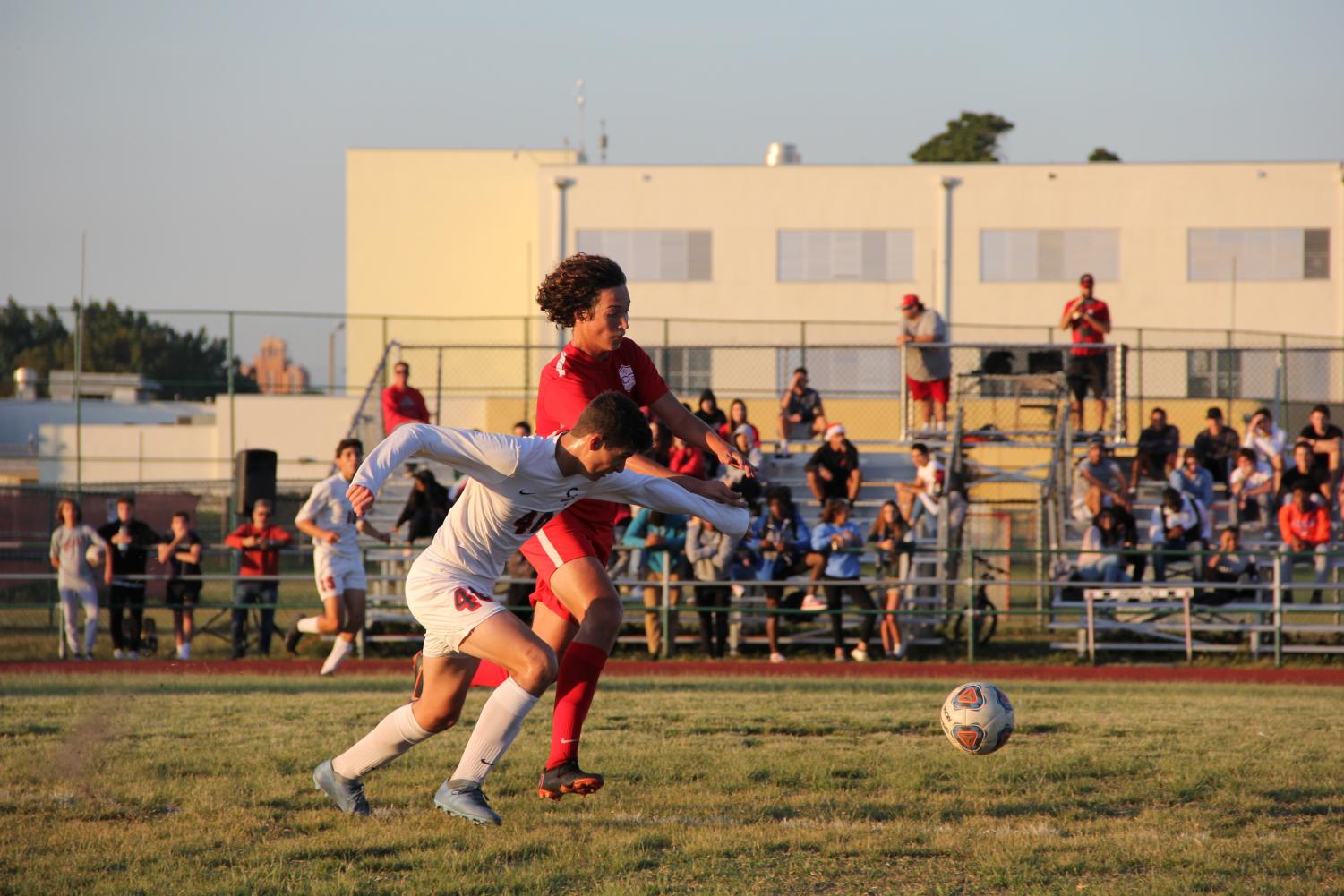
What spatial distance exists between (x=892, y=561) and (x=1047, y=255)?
20.0m

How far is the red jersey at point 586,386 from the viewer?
5863 mm

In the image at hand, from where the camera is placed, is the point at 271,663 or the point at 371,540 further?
the point at 371,540

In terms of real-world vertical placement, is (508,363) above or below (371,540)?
above

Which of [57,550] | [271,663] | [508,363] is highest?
[508,363]

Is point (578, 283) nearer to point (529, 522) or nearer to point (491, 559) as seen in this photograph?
point (529, 522)

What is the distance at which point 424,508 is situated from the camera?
50.1ft

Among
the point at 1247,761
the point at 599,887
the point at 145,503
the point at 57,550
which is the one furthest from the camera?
the point at 145,503

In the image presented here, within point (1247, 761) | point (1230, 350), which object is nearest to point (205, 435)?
point (1230, 350)

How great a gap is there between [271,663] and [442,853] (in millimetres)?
9163

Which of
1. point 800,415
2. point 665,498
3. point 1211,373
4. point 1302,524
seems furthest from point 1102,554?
point 1211,373

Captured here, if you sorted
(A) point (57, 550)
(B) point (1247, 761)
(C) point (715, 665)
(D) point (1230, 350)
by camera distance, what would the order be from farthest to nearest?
(D) point (1230, 350), (A) point (57, 550), (C) point (715, 665), (B) point (1247, 761)

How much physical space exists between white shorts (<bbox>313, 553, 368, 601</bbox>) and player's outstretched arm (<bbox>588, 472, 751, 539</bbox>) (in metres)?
6.88

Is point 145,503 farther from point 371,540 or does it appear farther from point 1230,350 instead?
point 1230,350

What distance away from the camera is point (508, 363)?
80.6 feet
